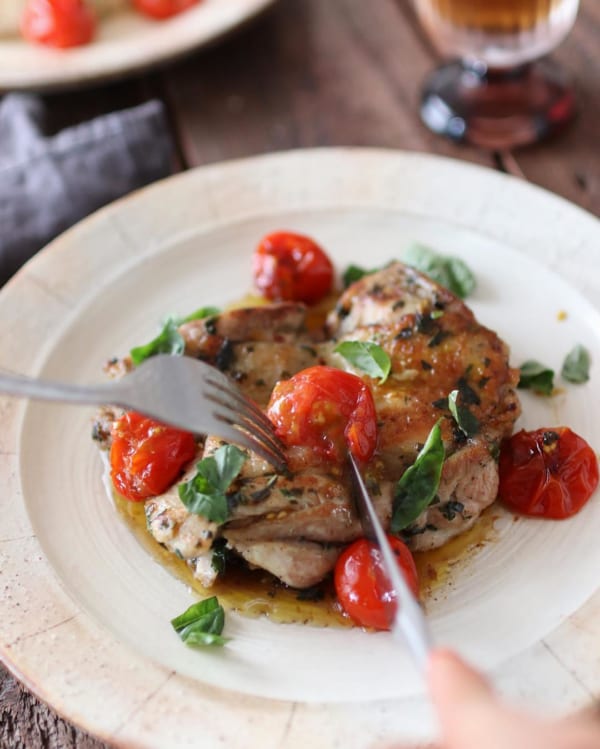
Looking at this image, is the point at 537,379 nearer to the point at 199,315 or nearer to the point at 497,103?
the point at 199,315

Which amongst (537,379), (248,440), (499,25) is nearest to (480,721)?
(248,440)

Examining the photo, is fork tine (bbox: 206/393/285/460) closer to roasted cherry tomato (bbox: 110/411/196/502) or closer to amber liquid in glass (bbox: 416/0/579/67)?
roasted cherry tomato (bbox: 110/411/196/502)

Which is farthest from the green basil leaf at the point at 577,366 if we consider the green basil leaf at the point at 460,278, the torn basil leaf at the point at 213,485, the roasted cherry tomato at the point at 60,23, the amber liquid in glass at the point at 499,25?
the roasted cherry tomato at the point at 60,23

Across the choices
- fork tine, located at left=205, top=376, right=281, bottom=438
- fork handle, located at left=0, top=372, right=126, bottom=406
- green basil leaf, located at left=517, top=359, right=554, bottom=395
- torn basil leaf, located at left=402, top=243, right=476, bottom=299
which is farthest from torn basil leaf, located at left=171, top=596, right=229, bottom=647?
torn basil leaf, located at left=402, top=243, right=476, bottom=299

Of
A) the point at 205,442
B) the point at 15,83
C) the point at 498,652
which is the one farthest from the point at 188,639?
the point at 15,83

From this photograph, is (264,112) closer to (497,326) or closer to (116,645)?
(497,326)

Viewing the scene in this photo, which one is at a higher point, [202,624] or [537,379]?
[537,379]
